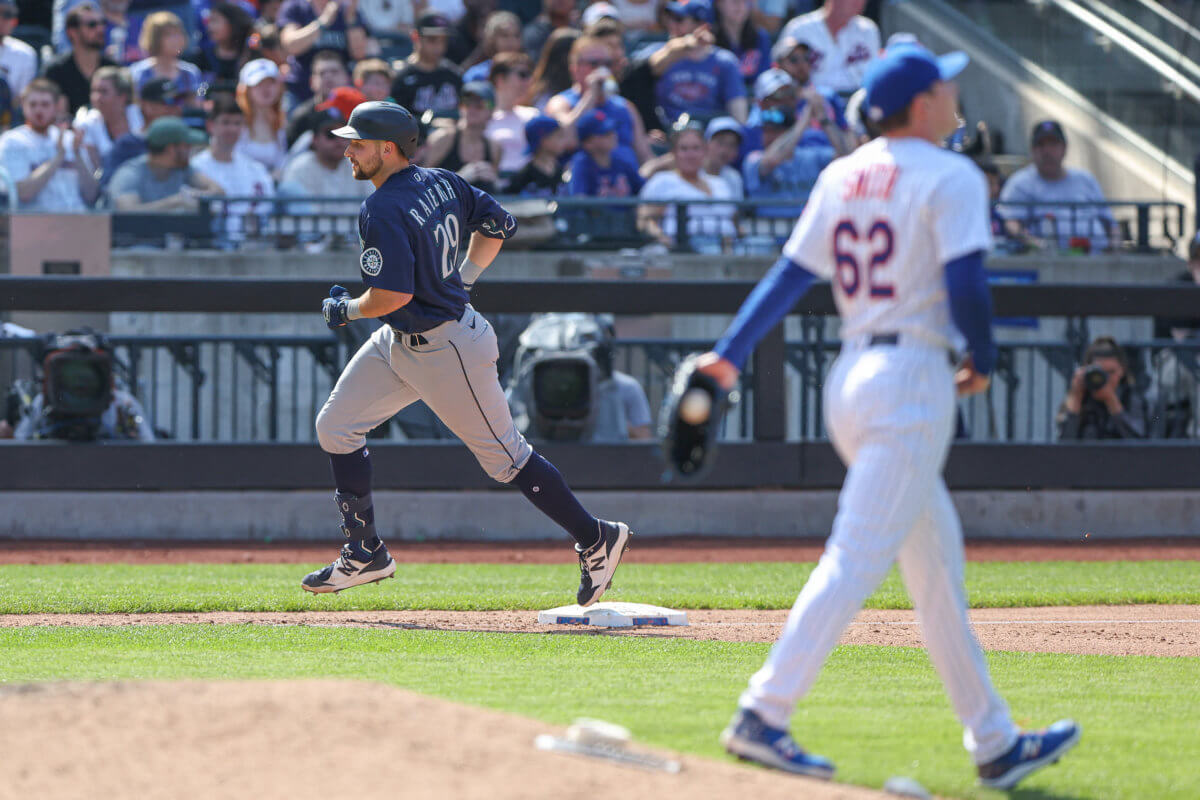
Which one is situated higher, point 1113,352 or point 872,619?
point 1113,352

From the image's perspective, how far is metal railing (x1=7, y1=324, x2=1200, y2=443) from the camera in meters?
11.2

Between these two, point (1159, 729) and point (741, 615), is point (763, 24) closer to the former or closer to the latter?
point (741, 615)

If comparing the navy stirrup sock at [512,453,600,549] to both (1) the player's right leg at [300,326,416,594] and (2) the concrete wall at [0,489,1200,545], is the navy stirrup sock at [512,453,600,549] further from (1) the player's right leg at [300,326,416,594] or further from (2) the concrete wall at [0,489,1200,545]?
(2) the concrete wall at [0,489,1200,545]

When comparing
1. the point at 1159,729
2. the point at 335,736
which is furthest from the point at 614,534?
the point at 335,736

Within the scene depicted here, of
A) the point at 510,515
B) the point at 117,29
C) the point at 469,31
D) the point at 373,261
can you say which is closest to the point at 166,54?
the point at 117,29

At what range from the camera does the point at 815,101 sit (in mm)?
13750

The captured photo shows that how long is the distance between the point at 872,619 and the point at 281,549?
423 centimetres

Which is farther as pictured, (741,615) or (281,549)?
(281,549)

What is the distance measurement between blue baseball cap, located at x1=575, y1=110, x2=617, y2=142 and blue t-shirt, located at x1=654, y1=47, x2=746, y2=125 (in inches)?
73.5

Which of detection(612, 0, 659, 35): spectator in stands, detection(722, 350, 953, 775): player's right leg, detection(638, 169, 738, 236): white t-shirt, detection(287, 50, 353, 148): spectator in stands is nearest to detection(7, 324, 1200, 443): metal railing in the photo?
detection(638, 169, 738, 236): white t-shirt

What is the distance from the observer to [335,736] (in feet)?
12.9

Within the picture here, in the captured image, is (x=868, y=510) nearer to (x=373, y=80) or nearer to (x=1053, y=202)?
(x=1053, y=202)

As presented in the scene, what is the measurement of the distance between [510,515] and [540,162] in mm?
3637

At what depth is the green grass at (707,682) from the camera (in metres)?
4.29
